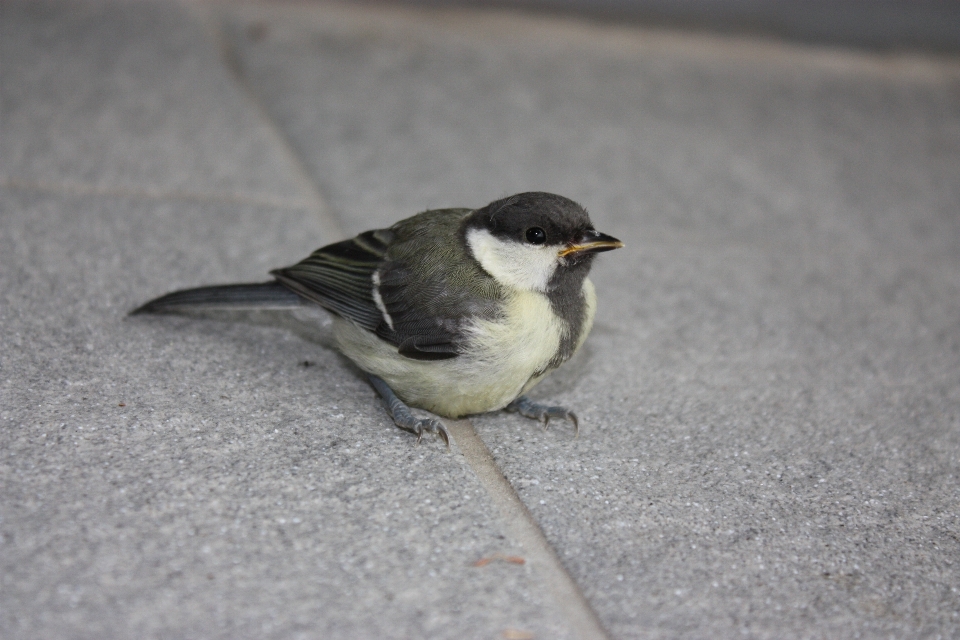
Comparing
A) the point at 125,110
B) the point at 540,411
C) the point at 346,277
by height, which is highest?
the point at 125,110

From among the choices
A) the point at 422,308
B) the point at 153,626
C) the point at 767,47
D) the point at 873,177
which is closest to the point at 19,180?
the point at 422,308

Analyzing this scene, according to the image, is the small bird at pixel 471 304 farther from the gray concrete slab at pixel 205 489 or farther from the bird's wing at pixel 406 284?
the gray concrete slab at pixel 205 489

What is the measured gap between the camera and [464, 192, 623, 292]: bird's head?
2.92 meters

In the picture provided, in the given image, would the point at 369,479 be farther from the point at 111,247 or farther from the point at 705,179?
the point at 705,179

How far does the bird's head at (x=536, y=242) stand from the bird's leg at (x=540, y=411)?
42 centimetres

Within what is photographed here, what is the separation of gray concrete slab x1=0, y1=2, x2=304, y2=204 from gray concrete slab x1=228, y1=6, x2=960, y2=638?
303mm

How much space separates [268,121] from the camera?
5.19m

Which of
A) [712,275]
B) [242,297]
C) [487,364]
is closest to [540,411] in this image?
[487,364]

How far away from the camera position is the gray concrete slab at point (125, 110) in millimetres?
4465

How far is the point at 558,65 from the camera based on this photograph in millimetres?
6285

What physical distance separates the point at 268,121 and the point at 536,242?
274 cm

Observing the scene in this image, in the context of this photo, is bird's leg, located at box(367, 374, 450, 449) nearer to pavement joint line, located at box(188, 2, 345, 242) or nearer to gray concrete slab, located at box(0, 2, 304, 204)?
pavement joint line, located at box(188, 2, 345, 242)

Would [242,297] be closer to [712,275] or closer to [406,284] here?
[406,284]

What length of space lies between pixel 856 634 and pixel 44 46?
5.19m
